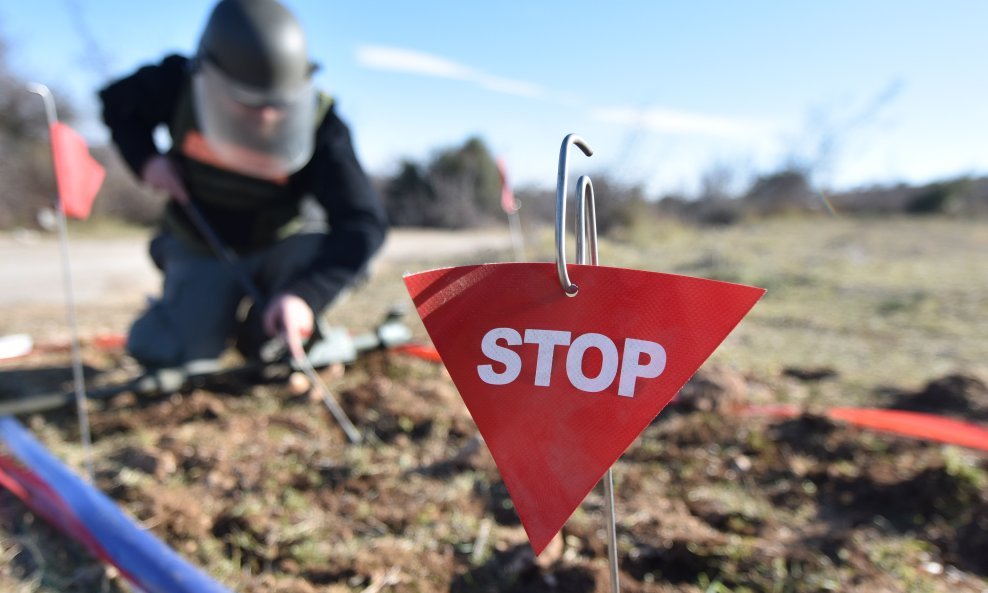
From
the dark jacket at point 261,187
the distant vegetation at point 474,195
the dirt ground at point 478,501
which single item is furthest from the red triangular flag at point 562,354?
the distant vegetation at point 474,195

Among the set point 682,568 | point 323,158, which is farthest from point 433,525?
point 323,158

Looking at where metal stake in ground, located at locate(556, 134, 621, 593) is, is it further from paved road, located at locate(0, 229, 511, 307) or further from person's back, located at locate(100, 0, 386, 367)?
paved road, located at locate(0, 229, 511, 307)

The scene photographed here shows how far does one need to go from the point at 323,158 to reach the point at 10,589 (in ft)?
6.27

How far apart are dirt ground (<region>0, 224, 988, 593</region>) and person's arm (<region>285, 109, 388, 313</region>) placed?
47cm

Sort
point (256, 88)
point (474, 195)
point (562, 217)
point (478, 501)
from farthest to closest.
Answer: point (474, 195) < point (256, 88) < point (478, 501) < point (562, 217)

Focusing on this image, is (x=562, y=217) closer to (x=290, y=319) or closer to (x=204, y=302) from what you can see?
(x=290, y=319)

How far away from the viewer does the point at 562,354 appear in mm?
873

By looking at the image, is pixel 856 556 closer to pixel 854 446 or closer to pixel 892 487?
pixel 892 487

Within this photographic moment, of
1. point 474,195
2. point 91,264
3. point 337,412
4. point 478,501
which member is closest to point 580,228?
point 478,501

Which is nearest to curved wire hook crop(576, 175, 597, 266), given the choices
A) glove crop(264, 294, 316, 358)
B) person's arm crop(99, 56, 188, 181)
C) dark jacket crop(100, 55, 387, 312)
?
glove crop(264, 294, 316, 358)

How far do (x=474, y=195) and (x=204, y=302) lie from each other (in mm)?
13396

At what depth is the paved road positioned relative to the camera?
5969mm

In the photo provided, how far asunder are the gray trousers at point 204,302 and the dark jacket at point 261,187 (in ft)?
0.45

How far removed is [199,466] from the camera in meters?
1.93
